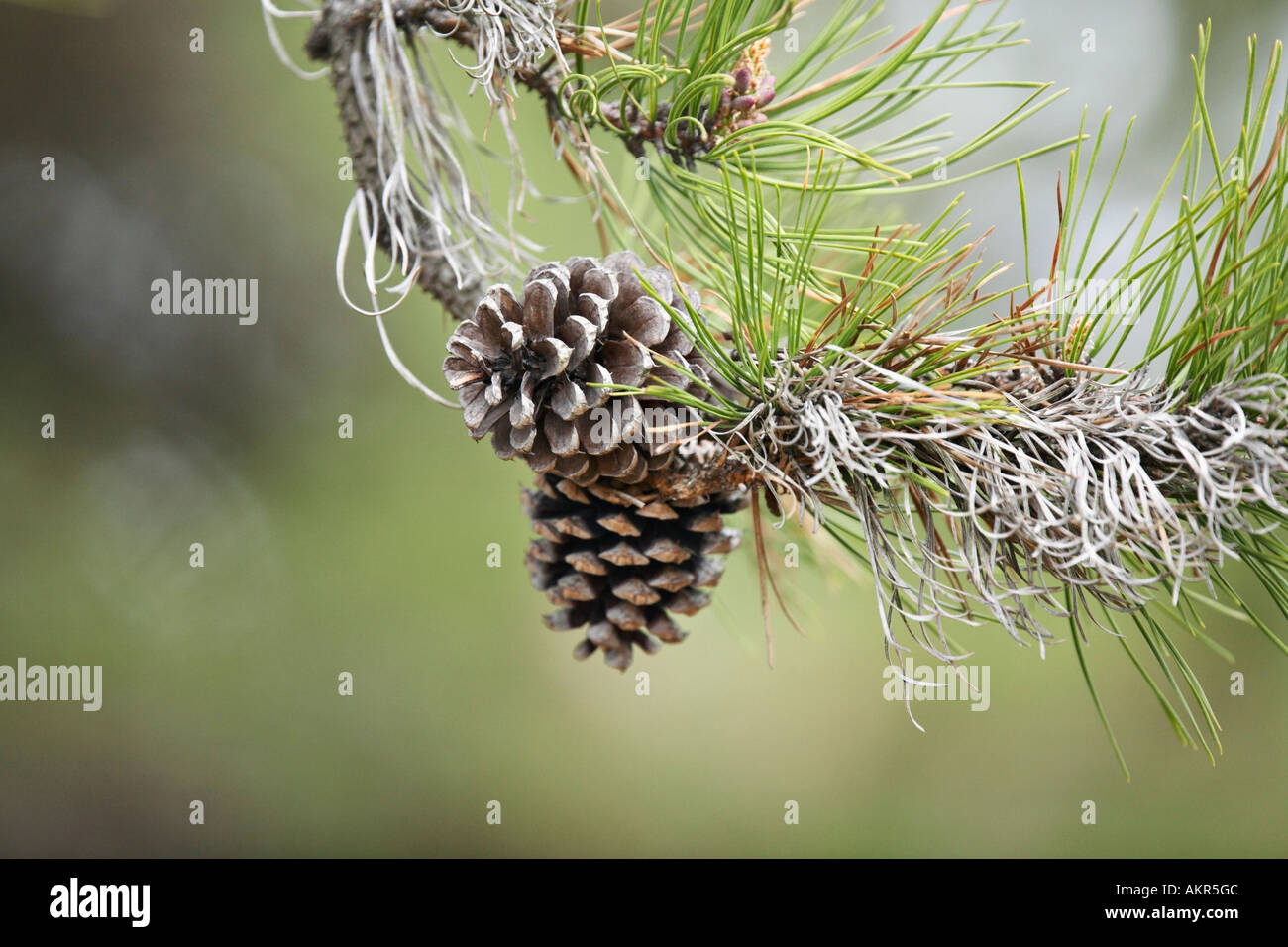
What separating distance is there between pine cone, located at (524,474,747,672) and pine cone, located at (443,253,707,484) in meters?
0.04

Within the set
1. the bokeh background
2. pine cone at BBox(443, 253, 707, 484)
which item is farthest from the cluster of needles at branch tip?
the bokeh background

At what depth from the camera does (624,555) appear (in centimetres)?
29

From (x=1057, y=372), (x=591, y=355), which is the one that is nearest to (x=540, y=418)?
(x=591, y=355)

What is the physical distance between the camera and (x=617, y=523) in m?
0.28

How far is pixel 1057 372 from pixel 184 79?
99cm

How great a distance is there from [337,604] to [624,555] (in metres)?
0.77

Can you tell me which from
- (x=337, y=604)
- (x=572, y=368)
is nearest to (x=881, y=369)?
(x=572, y=368)

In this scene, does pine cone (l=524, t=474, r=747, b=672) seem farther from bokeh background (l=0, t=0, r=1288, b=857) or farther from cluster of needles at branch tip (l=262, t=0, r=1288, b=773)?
bokeh background (l=0, t=0, r=1288, b=857)

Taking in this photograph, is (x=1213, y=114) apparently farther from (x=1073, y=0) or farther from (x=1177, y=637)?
(x=1177, y=637)

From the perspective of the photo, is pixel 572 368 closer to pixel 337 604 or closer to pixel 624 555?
pixel 624 555

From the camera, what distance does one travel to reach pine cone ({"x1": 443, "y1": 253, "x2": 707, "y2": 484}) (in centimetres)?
23

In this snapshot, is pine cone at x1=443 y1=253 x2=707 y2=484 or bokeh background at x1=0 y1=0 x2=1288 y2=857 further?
bokeh background at x1=0 y1=0 x2=1288 y2=857

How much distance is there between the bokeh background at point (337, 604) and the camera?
0.94m

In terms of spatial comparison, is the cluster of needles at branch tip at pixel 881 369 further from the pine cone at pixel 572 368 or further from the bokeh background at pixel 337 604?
the bokeh background at pixel 337 604
